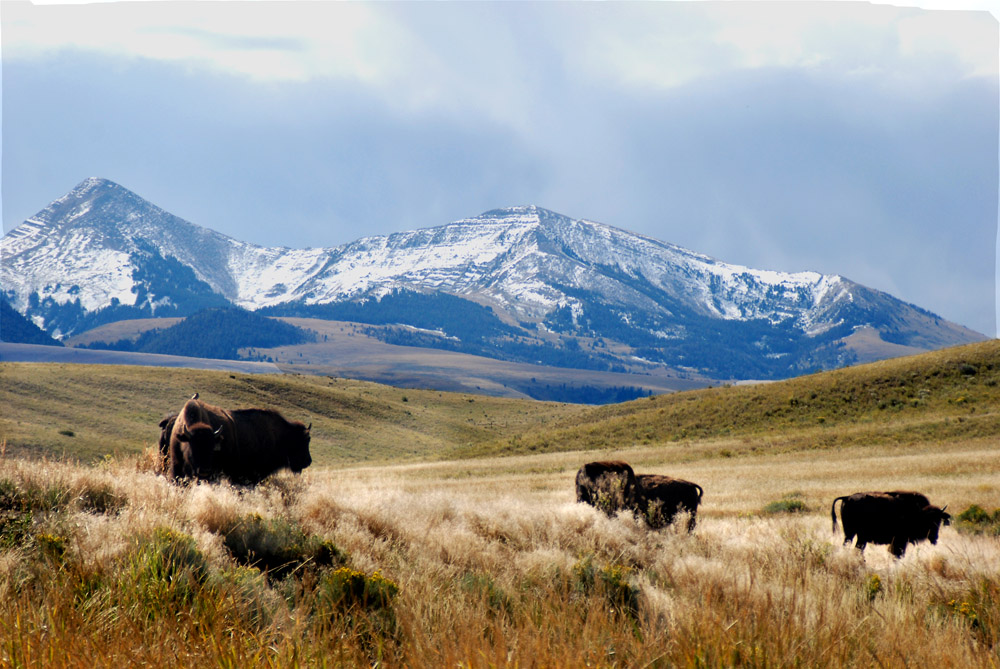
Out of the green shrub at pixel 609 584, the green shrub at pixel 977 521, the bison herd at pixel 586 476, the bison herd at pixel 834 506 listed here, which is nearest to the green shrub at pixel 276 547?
the green shrub at pixel 609 584

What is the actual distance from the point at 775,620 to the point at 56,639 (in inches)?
172

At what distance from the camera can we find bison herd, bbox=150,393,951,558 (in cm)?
1125

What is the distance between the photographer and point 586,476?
1418cm

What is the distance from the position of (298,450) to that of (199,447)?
4.37 m

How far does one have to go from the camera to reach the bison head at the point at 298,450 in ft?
49.3

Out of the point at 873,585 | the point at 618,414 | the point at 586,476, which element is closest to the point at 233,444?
the point at 586,476

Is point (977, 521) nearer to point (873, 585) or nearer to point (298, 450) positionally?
point (873, 585)

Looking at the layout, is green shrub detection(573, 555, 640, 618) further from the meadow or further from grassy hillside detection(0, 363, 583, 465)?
grassy hillside detection(0, 363, 583, 465)

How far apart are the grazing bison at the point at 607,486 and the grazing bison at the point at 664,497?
0.70 ft

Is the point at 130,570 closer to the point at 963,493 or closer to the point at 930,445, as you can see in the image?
the point at 963,493

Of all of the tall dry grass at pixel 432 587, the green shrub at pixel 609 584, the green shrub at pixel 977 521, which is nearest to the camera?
the tall dry grass at pixel 432 587

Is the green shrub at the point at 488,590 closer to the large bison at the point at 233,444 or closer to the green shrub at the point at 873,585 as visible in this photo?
the green shrub at the point at 873,585

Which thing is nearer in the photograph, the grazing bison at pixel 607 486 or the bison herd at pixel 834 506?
the bison herd at pixel 834 506

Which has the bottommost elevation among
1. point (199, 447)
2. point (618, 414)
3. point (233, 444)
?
point (618, 414)
